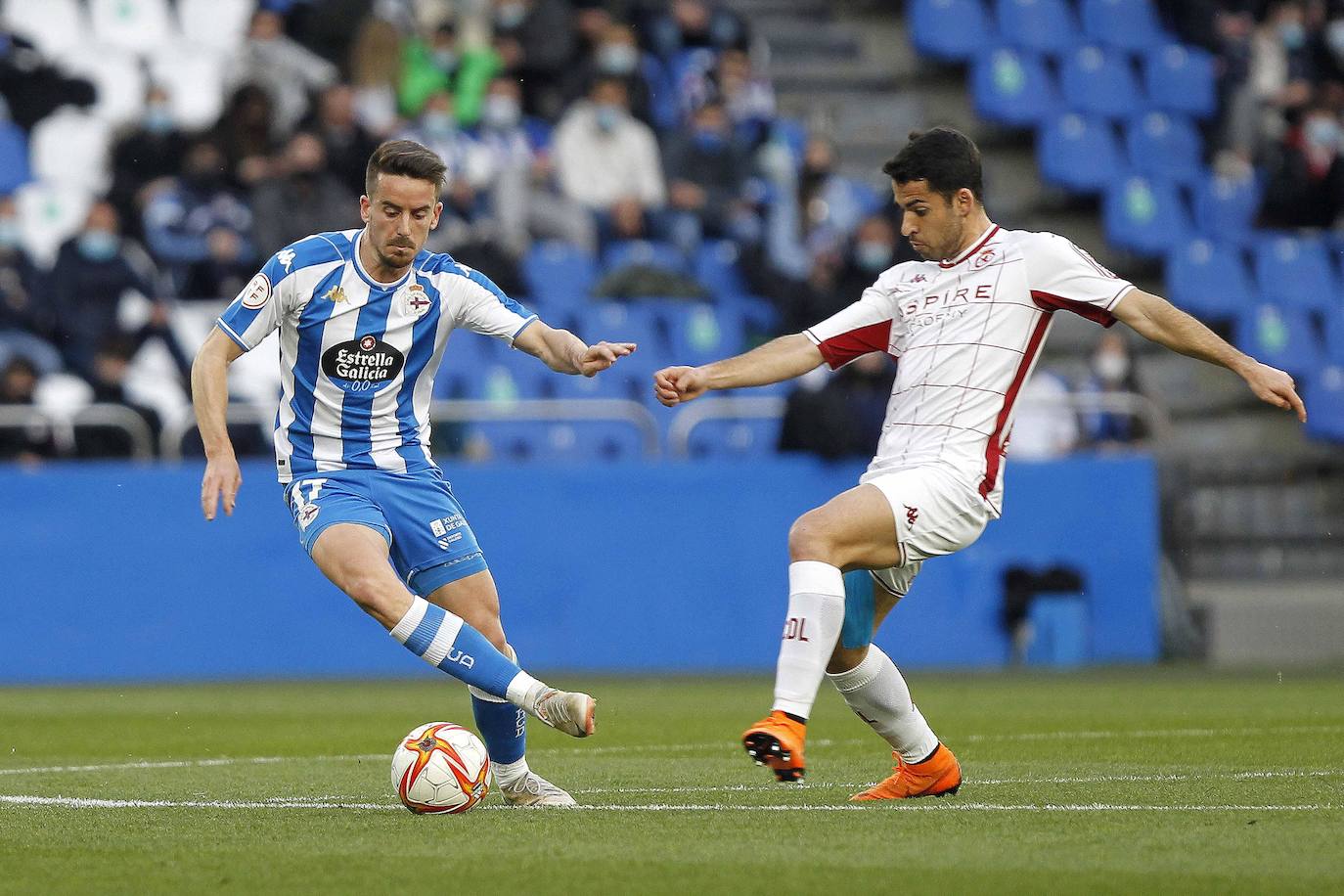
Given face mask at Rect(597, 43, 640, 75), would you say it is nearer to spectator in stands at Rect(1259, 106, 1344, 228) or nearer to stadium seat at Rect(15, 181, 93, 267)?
stadium seat at Rect(15, 181, 93, 267)

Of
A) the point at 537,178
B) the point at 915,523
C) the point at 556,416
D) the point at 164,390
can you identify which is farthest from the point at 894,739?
the point at 537,178

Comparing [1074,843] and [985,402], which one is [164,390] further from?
[1074,843]

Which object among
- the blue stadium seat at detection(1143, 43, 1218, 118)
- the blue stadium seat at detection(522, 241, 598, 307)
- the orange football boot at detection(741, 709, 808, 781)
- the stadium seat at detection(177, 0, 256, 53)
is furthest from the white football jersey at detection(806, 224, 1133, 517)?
the blue stadium seat at detection(1143, 43, 1218, 118)

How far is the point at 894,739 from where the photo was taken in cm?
705

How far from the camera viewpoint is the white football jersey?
22.6ft

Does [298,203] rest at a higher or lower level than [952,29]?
lower

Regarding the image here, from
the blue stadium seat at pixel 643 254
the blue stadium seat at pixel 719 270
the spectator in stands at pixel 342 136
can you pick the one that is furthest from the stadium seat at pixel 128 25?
the blue stadium seat at pixel 719 270

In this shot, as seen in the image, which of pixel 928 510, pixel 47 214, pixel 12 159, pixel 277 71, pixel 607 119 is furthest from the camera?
pixel 607 119

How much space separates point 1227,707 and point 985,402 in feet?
16.0

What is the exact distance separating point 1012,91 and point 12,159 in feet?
31.0

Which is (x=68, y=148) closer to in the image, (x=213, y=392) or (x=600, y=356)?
(x=213, y=392)

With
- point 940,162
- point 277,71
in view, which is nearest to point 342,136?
point 277,71

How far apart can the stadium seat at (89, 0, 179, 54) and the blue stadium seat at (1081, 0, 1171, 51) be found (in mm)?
9100

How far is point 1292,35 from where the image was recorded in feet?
71.9
